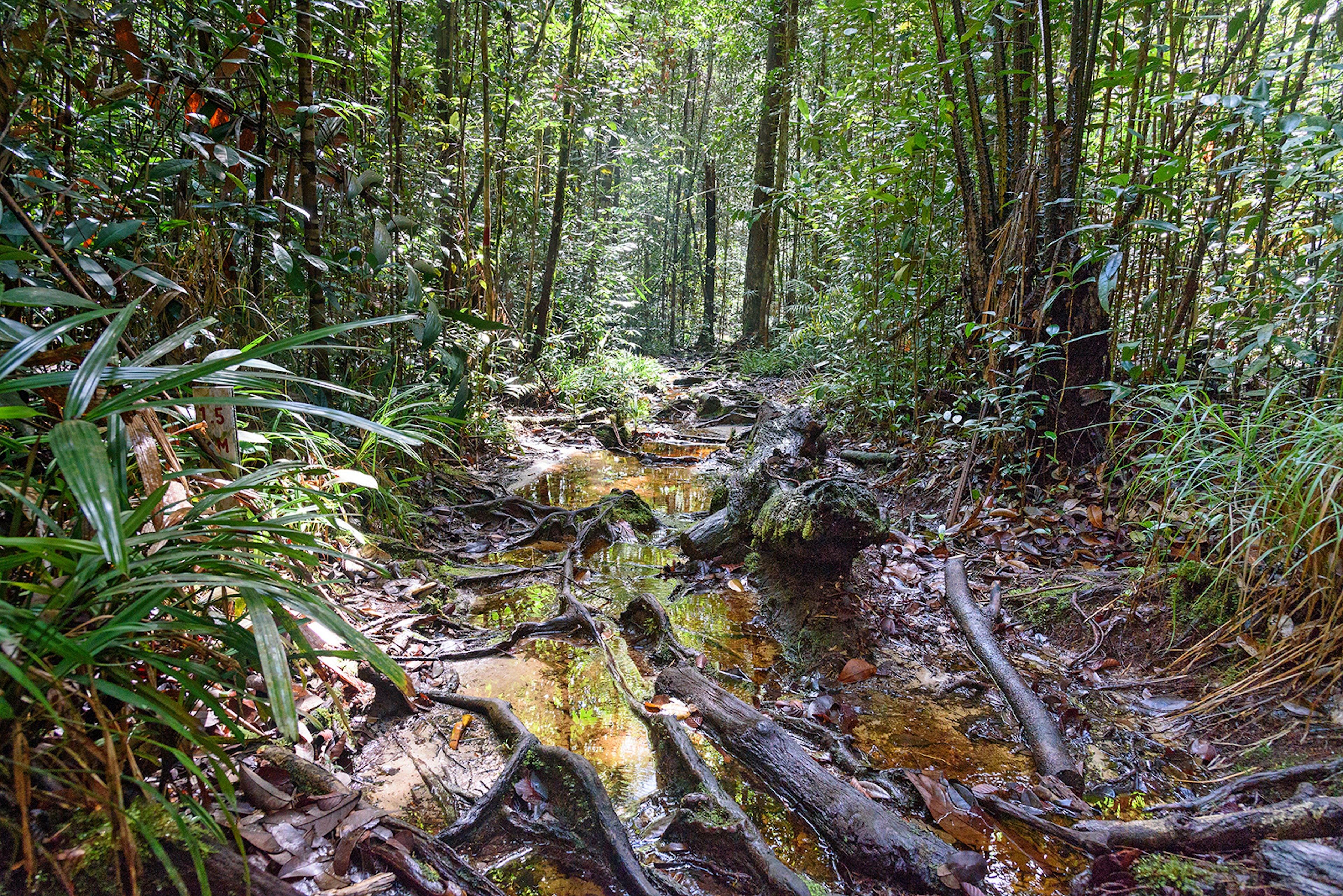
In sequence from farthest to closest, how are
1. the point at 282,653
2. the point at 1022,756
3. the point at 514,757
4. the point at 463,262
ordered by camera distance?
the point at 463,262 < the point at 1022,756 < the point at 514,757 < the point at 282,653

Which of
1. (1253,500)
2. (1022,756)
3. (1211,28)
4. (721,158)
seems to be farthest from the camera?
(721,158)

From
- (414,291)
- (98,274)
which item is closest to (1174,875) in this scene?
(98,274)

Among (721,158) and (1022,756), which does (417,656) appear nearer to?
(1022,756)

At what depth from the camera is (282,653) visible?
1.17 metres

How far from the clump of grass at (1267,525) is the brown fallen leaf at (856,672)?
1081mm

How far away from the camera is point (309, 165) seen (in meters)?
3.20

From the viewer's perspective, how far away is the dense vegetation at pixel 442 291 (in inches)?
50.7

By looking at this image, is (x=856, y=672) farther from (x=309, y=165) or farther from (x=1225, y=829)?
(x=309, y=165)

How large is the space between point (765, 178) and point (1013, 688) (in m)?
11.8

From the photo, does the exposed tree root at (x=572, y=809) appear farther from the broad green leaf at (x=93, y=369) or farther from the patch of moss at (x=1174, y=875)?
the broad green leaf at (x=93, y=369)

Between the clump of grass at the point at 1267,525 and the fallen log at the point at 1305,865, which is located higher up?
the clump of grass at the point at 1267,525

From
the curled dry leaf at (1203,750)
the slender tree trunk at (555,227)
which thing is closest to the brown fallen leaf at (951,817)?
the curled dry leaf at (1203,750)

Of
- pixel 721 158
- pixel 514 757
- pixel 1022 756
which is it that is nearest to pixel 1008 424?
pixel 1022 756

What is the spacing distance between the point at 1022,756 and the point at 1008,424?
6.46 ft
